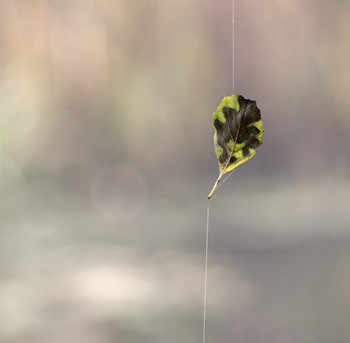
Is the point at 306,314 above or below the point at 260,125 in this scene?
above

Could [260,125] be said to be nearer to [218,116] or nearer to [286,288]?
[218,116]

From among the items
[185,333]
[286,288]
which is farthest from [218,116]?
[286,288]

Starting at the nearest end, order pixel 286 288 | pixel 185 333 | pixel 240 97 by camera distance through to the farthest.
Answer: pixel 240 97
pixel 185 333
pixel 286 288

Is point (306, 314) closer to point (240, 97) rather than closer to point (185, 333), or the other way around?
point (185, 333)

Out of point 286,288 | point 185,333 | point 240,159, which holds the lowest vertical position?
point 240,159

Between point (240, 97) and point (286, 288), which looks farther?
point (286, 288)

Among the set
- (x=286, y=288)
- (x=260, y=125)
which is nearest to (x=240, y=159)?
(x=260, y=125)

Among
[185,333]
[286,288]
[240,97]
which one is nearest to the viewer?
[240,97]
